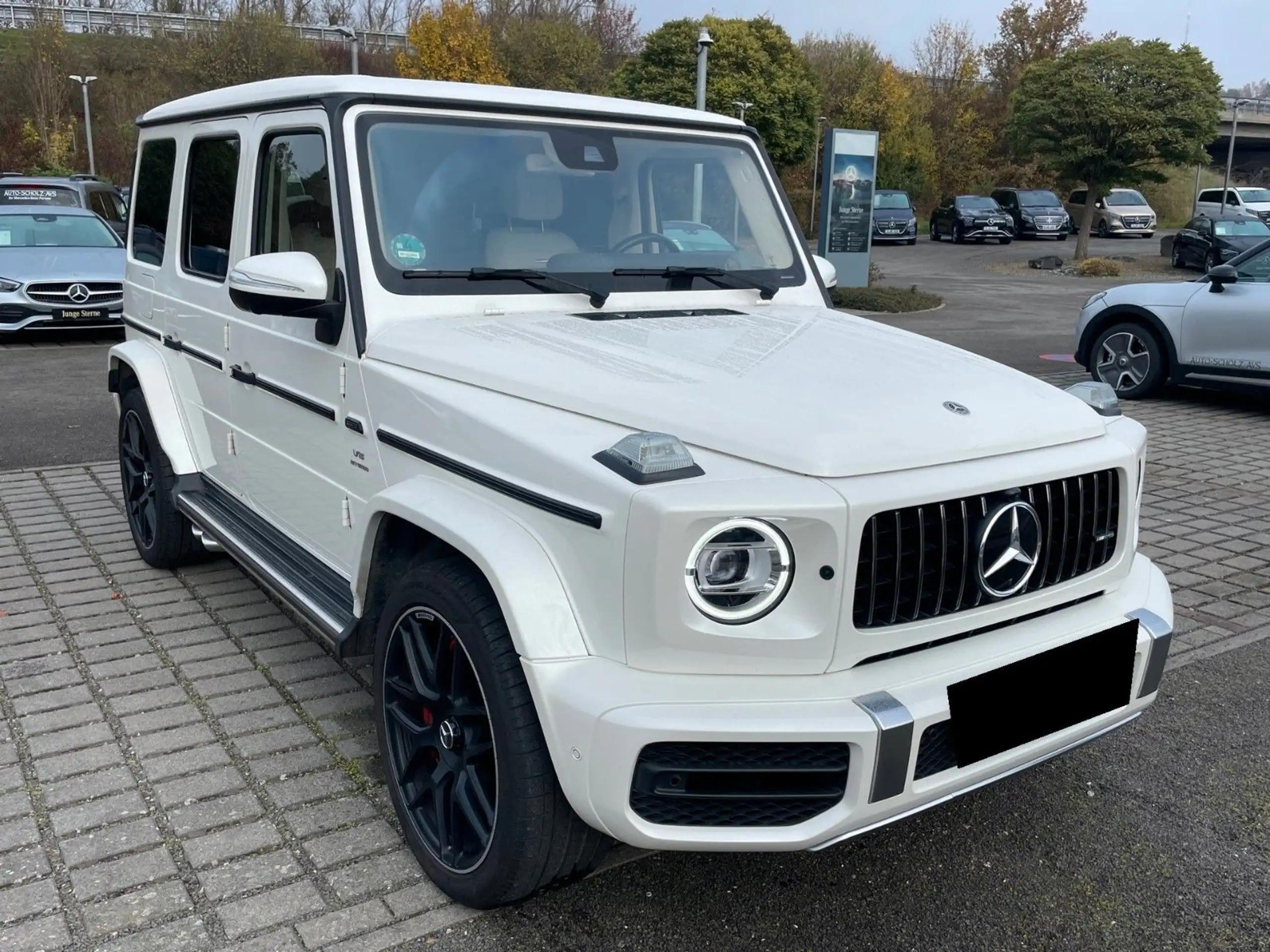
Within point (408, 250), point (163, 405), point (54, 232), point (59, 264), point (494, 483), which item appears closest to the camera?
point (494, 483)

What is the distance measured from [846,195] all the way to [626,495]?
59.1ft

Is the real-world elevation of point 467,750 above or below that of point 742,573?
below

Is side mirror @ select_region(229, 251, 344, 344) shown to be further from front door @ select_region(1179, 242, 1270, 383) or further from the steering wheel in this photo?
front door @ select_region(1179, 242, 1270, 383)

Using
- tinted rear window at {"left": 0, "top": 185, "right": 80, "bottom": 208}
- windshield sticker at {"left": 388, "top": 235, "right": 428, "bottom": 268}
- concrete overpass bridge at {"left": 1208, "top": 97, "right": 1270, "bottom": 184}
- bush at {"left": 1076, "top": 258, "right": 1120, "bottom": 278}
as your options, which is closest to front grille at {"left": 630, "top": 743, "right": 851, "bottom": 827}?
windshield sticker at {"left": 388, "top": 235, "right": 428, "bottom": 268}

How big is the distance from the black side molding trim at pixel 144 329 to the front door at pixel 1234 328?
8549 millimetres

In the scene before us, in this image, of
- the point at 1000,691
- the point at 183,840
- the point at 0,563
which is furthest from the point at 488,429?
the point at 0,563

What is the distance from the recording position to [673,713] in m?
2.20

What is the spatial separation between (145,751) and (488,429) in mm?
1816

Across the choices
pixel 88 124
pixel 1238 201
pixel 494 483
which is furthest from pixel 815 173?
pixel 494 483

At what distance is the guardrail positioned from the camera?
44.7m

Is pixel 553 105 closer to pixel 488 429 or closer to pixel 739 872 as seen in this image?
pixel 488 429

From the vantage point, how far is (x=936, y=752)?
2.38m

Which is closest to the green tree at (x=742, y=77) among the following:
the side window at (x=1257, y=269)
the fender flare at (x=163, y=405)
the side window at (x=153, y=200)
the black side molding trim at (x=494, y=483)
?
the side window at (x=1257, y=269)

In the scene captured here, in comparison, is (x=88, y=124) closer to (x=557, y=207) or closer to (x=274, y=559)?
(x=274, y=559)
